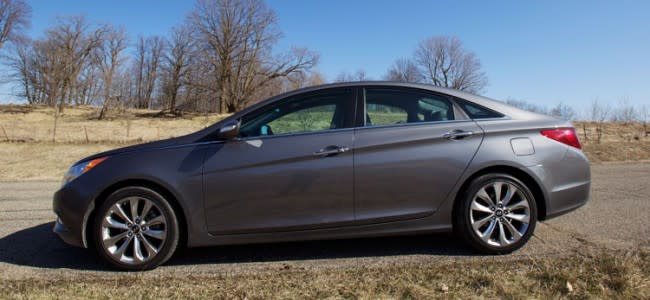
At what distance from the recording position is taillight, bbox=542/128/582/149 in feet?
12.4

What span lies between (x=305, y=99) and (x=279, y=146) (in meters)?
0.57

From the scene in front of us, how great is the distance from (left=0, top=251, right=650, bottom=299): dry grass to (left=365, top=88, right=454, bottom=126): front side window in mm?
1271

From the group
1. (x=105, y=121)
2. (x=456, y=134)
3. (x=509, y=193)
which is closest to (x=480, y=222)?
(x=509, y=193)

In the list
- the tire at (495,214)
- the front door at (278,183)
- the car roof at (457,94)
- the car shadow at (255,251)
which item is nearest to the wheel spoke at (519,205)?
the tire at (495,214)

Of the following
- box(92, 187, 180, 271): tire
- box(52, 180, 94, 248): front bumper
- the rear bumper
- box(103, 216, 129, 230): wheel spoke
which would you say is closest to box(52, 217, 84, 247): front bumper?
box(52, 180, 94, 248): front bumper

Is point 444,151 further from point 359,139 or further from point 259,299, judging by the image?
point 259,299

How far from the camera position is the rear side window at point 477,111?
3.82 meters

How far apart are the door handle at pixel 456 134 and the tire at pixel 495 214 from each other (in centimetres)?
39

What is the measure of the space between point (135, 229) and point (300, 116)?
1.66 meters

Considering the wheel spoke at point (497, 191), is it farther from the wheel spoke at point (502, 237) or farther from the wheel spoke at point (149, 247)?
the wheel spoke at point (149, 247)

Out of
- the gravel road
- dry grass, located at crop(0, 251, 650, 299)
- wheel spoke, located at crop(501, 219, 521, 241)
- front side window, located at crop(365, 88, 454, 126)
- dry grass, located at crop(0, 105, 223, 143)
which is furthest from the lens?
dry grass, located at crop(0, 105, 223, 143)

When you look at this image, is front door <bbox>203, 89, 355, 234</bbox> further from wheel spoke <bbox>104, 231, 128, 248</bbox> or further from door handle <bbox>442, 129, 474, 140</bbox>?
door handle <bbox>442, 129, 474, 140</bbox>

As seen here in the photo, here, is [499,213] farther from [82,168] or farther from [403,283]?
[82,168]

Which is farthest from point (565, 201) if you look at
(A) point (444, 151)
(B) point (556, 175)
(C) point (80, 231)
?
(C) point (80, 231)
